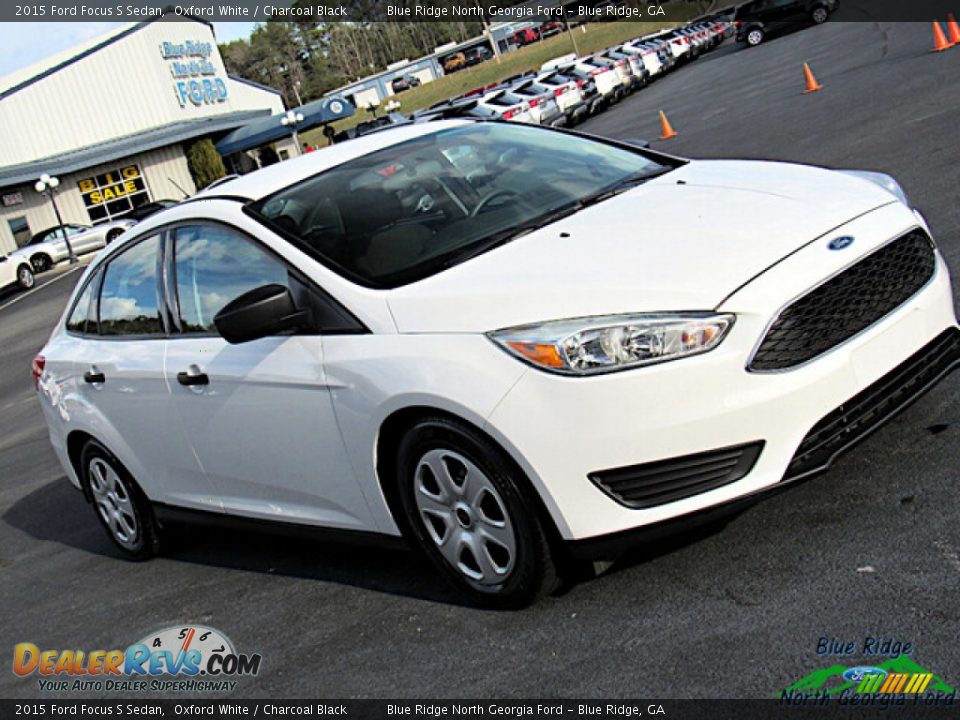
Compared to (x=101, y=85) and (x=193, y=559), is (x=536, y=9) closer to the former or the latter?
(x=101, y=85)

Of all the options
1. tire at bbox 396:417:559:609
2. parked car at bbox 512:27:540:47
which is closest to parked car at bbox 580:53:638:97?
tire at bbox 396:417:559:609

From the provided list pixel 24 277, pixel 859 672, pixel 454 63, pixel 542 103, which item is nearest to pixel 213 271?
pixel 859 672

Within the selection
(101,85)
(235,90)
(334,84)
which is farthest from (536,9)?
(101,85)

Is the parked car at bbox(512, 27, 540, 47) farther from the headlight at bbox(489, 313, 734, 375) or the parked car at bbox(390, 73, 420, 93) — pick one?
the headlight at bbox(489, 313, 734, 375)

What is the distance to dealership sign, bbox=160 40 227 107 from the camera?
57.3 metres

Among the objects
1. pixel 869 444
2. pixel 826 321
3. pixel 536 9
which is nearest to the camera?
pixel 826 321

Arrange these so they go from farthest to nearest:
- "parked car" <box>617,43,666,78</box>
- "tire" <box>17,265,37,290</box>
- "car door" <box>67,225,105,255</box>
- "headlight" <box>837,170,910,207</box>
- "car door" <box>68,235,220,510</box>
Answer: "car door" <box>67,225,105,255</box>, "parked car" <box>617,43,666,78</box>, "tire" <box>17,265,37,290</box>, "car door" <box>68,235,220,510</box>, "headlight" <box>837,170,910,207</box>

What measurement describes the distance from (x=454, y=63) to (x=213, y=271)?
12322 cm

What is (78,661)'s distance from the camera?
519cm

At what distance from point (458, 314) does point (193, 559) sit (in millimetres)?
2854

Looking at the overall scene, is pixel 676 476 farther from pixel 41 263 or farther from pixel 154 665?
pixel 41 263

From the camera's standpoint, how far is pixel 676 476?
3.78 m

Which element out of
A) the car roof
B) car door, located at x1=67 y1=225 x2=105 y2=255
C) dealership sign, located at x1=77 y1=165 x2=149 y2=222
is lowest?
the car roof

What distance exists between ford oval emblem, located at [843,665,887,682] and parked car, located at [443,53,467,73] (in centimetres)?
12387
